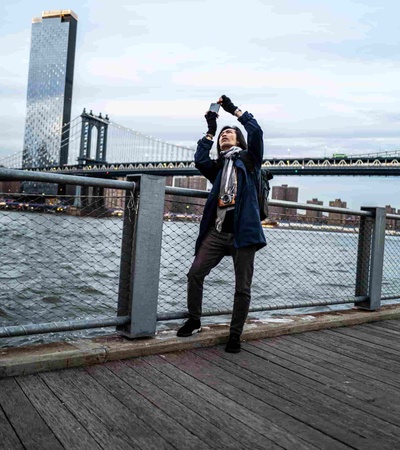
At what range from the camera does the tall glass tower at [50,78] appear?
8962cm

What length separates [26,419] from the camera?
157 centimetres

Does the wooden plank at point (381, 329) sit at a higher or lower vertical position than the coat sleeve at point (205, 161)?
lower

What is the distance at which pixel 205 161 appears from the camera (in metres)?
2.74

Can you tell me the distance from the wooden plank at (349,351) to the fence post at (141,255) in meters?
1.06

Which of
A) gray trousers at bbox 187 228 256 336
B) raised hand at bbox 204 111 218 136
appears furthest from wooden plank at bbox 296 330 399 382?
raised hand at bbox 204 111 218 136

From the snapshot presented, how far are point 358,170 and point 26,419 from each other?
34.2 meters

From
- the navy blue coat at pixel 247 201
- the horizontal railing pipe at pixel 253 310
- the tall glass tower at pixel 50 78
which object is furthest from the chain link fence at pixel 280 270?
the tall glass tower at pixel 50 78

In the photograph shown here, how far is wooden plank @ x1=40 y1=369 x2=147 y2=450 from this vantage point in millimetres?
1480

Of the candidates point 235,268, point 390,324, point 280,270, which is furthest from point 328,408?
point 280,270

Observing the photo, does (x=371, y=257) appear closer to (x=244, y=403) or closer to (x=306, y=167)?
(x=244, y=403)

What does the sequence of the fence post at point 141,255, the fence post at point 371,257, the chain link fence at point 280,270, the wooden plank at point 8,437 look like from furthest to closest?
the fence post at point 371,257 → the chain link fence at point 280,270 → the fence post at point 141,255 → the wooden plank at point 8,437

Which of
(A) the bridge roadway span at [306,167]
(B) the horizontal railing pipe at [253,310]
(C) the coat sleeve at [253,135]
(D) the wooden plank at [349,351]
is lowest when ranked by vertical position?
(D) the wooden plank at [349,351]

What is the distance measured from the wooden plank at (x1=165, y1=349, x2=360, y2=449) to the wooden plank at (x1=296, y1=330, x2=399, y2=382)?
59 cm

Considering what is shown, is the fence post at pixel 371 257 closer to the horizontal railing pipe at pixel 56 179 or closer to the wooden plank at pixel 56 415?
the horizontal railing pipe at pixel 56 179
